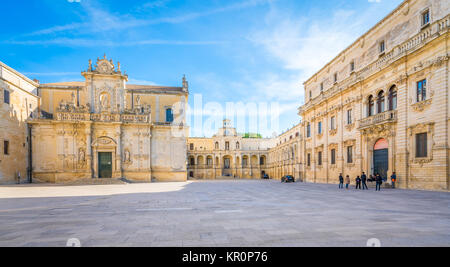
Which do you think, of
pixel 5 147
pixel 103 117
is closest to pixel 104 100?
pixel 103 117

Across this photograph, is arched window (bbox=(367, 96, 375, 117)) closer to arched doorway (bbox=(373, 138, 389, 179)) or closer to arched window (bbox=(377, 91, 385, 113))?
arched window (bbox=(377, 91, 385, 113))

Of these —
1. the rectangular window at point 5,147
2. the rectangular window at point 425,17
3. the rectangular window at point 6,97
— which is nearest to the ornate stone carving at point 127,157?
the rectangular window at point 5,147

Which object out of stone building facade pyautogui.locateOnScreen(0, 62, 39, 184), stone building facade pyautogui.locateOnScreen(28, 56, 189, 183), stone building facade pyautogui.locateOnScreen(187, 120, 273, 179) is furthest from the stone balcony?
stone building facade pyautogui.locateOnScreen(187, 120, 273, 179)

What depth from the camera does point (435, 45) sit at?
16.3m

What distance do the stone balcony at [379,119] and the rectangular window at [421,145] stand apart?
8.22 ft

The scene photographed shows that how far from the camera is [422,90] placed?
17.5 metres

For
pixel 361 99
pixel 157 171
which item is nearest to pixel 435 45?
pixel 361 99

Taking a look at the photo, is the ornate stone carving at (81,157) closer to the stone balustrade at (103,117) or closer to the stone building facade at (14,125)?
the stone balustrade at (103,117)

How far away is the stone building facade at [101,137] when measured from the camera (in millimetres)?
30438
